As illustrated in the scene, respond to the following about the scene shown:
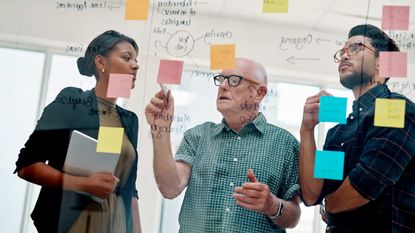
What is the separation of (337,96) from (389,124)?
0.58ft

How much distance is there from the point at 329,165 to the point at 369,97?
25 cm

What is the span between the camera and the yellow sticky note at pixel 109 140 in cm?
144

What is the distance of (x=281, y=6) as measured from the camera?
4.76 feet

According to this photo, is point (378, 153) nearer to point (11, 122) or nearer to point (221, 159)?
point (221, 159)

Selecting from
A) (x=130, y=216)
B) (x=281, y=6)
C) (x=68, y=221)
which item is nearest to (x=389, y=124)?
(x=281, y=6)

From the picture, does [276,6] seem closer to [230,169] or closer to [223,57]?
[223,57]

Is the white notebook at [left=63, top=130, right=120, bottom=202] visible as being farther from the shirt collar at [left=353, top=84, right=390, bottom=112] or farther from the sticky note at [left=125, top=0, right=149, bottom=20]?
the shirt collar at [left=353, top=84, right=390, bottom=112]

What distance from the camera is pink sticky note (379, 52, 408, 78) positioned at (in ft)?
4.36

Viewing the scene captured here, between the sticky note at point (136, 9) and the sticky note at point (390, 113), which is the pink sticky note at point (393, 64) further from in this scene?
the sticky note at point (136, 9)

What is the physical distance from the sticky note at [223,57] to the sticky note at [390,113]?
1.59 feet

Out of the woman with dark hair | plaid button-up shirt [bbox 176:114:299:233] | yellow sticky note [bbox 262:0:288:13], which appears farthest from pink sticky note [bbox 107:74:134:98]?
yellow sticky note [bbox 262:0:288:13]

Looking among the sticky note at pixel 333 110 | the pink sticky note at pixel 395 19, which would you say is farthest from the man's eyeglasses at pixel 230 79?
the pink sticky note at pixel 395 19

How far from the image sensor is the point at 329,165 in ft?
4.33

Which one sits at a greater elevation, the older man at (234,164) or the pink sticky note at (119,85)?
the pink sticky note at (119,85)
